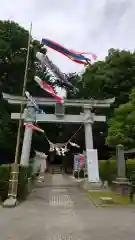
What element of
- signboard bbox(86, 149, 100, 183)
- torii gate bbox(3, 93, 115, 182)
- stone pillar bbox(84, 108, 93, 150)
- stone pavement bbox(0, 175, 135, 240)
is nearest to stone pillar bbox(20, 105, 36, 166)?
torii gate bbox(3, 93, 115, 182)

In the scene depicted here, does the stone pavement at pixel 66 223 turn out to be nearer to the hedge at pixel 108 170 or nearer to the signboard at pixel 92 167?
the signboard at pixel 92 167

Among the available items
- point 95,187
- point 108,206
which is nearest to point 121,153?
point 95,187

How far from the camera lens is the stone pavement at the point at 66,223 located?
26.0 feet

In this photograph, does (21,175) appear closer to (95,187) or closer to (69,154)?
(95,187)

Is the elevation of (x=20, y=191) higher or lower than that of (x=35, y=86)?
lower

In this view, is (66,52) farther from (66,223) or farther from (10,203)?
(66,223)

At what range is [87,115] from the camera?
2697 cm

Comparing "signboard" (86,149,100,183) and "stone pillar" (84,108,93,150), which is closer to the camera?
"signboard" (86,149,100,183)

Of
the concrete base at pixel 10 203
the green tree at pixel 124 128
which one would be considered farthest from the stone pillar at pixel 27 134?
the concrete base at pixel 10 203

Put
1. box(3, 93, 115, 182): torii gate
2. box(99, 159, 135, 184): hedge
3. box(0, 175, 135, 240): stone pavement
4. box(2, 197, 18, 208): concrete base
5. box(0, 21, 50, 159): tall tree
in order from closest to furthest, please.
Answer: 1. box(0, 175, 135, 240): stone pavement
2. box(2, 197, 18, 208): concrete base
3. box(99, 159, 135, 184): hedge
4. box(3, 93, 115, 182): torii gate
5. box(0, 21, 50, 159): tall tree

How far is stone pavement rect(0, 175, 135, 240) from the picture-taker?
7.93 m

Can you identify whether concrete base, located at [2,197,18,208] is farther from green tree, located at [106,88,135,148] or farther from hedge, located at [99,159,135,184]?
green tree, located at [106,88,135,148]

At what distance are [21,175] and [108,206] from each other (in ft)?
15.9

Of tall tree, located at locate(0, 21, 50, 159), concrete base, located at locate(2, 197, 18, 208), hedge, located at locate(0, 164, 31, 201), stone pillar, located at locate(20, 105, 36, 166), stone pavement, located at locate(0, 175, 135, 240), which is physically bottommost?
stone pavement, located at locate(0, 175, 135, 240)
